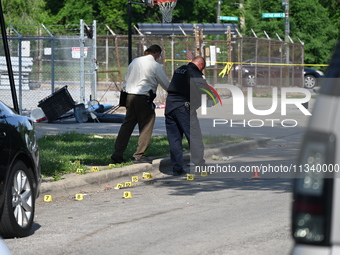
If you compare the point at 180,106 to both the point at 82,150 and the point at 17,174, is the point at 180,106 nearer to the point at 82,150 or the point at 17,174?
the point at 82,150

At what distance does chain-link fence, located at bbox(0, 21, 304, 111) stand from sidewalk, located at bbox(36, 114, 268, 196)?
2.49m

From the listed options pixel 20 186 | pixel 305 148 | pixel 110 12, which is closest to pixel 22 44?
pixel 20 186

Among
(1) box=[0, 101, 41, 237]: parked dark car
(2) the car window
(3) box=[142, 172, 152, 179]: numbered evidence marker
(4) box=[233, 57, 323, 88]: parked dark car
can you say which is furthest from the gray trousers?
(4) box=[233, 57, 323, 88]: parked dark car

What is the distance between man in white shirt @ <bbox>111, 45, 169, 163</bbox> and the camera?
1148 centimetres

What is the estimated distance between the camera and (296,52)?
40406mm

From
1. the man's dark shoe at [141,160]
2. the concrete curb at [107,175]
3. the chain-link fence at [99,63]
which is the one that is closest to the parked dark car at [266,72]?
the chain-link fence at [99,63]

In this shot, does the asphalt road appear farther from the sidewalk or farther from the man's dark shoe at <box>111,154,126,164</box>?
the man's dark shoe at <box>111,154,126,164</box>

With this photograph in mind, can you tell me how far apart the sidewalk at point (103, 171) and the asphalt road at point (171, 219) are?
0.13m

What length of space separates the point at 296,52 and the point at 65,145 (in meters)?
28.6

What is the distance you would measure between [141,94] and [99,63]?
16177 mm

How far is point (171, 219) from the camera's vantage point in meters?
7.63

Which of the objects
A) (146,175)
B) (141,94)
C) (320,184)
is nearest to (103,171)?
(146,175)

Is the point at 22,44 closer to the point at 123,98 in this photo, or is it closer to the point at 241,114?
the point at 241,114

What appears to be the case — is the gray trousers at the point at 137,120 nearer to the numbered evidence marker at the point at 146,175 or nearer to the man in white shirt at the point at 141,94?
the man in white shirt at the point at 141,94
